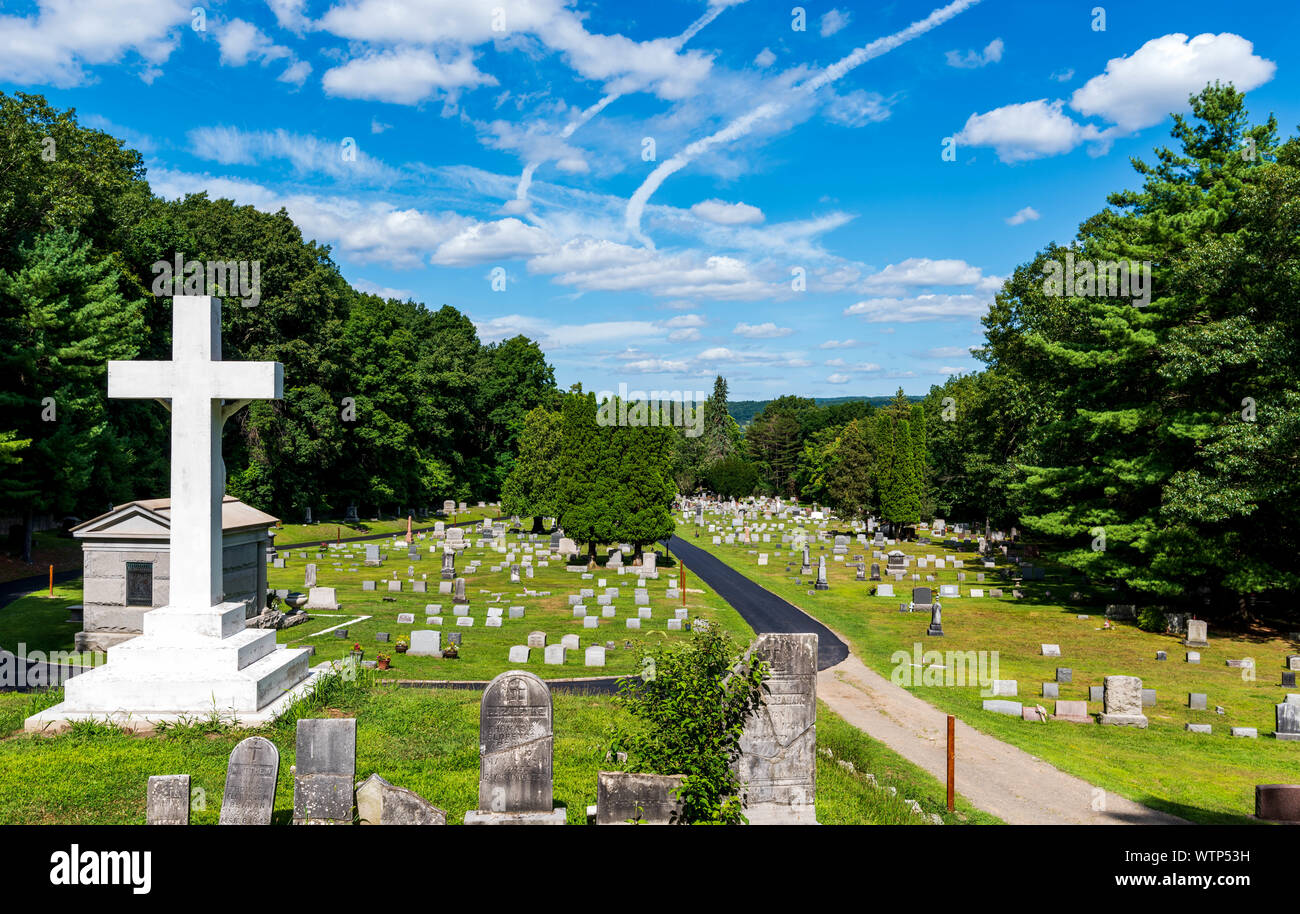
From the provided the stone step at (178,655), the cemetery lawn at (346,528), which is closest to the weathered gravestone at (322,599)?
the stone step at (178,655)

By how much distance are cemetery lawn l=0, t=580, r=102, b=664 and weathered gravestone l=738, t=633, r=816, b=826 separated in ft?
51.4

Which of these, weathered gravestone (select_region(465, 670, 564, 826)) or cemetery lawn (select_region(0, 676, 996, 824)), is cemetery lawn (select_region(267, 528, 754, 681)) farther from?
cemetery lawn (select_region(0, 676, 996, 824))

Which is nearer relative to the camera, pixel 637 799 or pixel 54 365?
pixel 637 799

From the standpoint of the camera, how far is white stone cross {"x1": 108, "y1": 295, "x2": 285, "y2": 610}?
36.9 feet

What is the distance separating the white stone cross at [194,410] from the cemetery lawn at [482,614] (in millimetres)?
6412

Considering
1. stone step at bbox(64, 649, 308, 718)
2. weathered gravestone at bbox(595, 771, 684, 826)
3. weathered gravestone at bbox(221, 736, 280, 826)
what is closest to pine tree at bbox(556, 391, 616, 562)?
stone step at bbox(64, 649, 308, 718)

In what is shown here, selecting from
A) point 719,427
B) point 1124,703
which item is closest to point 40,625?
point 1124,703

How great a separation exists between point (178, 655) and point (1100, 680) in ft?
68.0

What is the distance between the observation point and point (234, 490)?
156 feet

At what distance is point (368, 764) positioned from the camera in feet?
31.8

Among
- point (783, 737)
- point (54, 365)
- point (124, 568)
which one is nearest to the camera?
point (783, 737)

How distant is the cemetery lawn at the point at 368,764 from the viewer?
27.4 feet

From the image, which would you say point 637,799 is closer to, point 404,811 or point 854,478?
point 404,811
